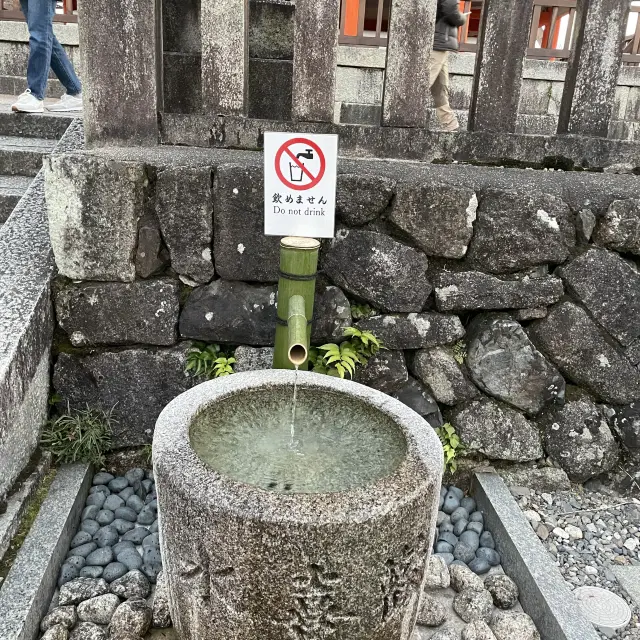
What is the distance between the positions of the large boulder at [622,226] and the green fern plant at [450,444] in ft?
3.74

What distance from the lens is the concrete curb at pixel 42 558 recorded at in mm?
1947

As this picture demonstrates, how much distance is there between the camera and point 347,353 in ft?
9.08

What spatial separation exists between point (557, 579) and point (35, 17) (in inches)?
172

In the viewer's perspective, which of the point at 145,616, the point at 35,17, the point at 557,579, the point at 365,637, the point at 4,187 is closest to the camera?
the point at 365,637

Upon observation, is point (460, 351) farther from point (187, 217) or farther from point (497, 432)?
point (187, 217)

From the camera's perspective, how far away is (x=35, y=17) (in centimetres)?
388

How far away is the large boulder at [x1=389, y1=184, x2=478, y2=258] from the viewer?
261cm

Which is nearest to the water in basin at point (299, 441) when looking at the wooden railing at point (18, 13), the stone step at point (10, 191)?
the stone step at point (10, 191)

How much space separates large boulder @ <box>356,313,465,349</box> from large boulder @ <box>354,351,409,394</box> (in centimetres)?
6

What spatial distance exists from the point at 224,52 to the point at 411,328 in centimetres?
154

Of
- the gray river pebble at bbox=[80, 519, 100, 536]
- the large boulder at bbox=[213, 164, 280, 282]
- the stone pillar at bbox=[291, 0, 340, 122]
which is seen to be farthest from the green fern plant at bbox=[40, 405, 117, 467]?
the stone pillar at bbox=[291, 0, 340, 122]

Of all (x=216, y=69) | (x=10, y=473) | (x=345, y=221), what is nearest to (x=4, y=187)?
(x=216, y=69)

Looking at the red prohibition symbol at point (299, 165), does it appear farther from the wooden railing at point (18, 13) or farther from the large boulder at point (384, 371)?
the wooden railing at point (18, 13)

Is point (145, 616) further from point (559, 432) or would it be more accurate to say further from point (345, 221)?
point (559, 432)
